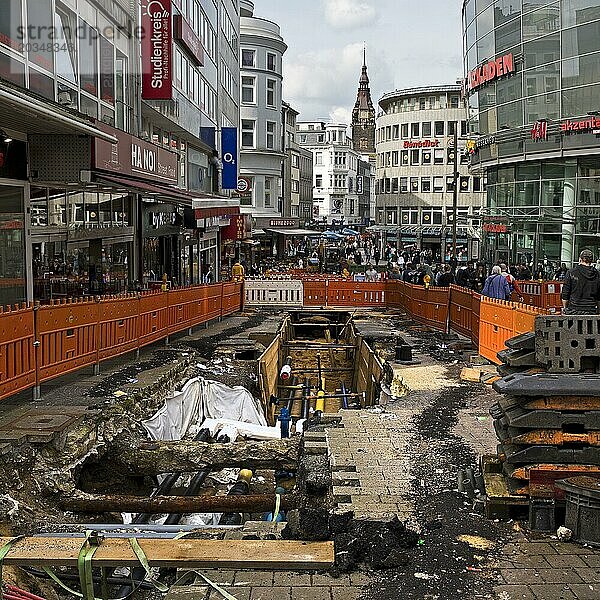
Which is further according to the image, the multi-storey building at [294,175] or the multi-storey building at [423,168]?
the multi-storey building at [423,168]

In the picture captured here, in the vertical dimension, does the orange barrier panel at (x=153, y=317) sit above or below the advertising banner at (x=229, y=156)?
below

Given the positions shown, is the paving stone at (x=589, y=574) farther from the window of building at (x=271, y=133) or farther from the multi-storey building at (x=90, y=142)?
the window of building at (x=271, y=133)

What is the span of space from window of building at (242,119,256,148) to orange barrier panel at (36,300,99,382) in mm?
60248

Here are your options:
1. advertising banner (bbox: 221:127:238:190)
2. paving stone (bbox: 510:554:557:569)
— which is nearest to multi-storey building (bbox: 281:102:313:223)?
advertising banner (bbox: 221:127:238:190)

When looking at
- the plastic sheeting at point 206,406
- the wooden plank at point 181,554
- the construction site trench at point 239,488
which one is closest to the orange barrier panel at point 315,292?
the construction site trench at point 239,488

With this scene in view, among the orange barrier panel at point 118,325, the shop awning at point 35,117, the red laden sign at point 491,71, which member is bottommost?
the orange barrier panel at point 118,325

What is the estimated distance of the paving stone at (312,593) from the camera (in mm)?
5941

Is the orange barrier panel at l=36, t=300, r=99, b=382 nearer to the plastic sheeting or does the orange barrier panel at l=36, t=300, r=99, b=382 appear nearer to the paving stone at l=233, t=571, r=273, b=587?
the plastic sheeting

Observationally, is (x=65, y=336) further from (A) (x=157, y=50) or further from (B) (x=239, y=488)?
(A) (x=157, y=50)

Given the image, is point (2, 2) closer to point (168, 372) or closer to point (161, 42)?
point (168, 372)

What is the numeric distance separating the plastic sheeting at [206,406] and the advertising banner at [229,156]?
31.5 meters

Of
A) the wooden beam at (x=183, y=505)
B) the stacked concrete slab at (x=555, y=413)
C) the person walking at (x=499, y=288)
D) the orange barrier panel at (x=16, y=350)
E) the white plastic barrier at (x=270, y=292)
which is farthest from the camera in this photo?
the white plastic barrier at (x=270, y=292)

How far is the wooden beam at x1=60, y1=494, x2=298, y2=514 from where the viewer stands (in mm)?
A: 8523

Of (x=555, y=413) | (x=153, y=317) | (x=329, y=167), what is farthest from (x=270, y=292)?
(x=329, y=167)
